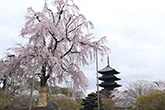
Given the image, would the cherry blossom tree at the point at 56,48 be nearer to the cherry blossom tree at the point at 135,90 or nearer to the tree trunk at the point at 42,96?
the tree trunk at the point at 42,96

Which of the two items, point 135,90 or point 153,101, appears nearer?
point 153,101

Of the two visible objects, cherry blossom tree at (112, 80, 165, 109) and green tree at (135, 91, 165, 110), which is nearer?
green tree at (135, 91, 165, 110)

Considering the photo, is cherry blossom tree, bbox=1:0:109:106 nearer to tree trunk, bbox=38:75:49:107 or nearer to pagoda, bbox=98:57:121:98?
tree trunk, bbox=38:75:49:107

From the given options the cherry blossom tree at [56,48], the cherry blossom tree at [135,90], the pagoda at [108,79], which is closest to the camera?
the cherry blossom tree at [56,48]

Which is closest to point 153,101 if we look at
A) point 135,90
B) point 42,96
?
point 135,90

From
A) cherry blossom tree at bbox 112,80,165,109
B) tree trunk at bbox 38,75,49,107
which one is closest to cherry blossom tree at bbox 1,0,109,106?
tree trunk at bbox 38,75,49,107

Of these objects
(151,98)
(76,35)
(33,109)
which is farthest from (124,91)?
(33,109)

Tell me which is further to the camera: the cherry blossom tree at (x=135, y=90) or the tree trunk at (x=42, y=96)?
the cherry blossom tree at (x=135, y=90)

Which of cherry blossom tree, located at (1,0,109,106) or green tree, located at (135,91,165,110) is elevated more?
cherry blossom tree, located at (1,0,109,106)

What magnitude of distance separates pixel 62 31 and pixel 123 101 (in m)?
15.8

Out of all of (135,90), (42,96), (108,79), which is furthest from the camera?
(108,79)

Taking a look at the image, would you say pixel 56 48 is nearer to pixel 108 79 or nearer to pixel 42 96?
pixel 42 96

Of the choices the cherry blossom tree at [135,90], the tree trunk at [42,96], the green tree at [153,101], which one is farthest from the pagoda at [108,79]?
the tree trunk at [42,96]

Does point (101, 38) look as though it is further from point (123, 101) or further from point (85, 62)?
point (123, 101)
